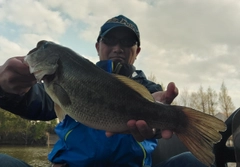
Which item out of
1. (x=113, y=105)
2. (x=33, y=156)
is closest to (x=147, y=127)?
(x=113, y=105)

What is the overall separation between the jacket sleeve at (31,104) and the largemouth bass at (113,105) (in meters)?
0.56

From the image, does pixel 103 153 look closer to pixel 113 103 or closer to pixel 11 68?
pixel 113 103

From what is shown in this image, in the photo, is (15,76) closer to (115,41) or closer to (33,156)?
(115,41)

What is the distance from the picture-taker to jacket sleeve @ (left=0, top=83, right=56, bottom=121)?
2.49 meters

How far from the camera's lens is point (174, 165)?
260 centimetres

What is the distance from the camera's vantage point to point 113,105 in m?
1.92

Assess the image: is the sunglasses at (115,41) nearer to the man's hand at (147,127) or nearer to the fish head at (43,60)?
the fish head at (43,60)

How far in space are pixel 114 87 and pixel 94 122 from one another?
12.6 inches

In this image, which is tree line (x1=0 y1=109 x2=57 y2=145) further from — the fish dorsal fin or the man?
the fish dorsal fin

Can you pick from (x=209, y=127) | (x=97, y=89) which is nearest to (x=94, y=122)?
(x=97, y=89)

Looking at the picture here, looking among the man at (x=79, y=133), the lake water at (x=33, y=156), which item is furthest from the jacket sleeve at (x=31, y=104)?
the lake water at (x=33, y=156)

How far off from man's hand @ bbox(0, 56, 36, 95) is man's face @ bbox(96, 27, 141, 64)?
4.26ft

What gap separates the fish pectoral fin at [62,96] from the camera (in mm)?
1999

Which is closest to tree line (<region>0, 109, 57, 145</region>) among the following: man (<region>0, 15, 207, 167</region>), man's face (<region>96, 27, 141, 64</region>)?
man's face (<region>96, 27, 141, 64</region>)
